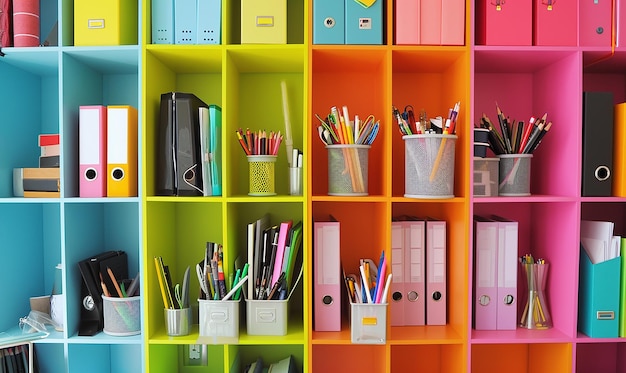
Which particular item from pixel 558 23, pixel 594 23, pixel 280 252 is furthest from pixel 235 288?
pixel 594 23

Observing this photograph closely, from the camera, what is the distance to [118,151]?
1603 millimetres

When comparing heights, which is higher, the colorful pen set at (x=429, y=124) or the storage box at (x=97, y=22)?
the storage box at (x=97, y=22)

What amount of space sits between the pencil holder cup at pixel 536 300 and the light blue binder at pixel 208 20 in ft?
4.77

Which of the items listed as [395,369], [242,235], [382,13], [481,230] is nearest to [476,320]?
[481,230]

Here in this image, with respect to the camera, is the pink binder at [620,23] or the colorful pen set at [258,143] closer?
the pink binder at [620,23]

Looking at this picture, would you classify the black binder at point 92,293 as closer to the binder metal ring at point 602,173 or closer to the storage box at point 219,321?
the storage box at point 219,321

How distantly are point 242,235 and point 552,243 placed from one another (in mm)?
1250

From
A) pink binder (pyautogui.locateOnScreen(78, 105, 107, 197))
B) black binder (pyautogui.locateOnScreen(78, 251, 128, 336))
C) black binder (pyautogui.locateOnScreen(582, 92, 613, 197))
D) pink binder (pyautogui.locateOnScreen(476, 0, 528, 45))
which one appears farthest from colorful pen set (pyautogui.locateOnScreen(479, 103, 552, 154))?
black binder (pyautogui.locateOnScreen(78, 251, 128, 336))

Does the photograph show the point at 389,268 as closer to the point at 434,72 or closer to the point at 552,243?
the point at 552,243

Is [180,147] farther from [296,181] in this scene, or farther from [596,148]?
[596,148]

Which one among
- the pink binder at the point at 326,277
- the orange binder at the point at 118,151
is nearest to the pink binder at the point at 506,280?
the pink binder at the point at 326,277

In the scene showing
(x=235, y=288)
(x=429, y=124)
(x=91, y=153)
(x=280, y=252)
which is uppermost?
(x=429, y=124)

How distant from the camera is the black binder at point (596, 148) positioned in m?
1.57

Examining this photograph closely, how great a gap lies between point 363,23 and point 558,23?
68 cm
